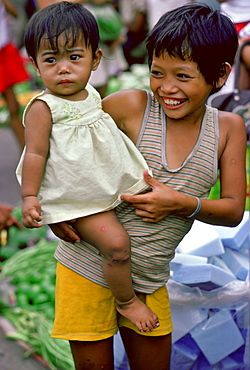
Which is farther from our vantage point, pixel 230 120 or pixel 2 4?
pixel 2 4

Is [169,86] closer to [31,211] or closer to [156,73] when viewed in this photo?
[156,73]

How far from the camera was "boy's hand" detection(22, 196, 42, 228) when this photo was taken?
1.65 m

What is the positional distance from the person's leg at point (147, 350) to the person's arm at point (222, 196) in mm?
440

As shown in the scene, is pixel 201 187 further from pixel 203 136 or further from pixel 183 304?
pixel 183 304

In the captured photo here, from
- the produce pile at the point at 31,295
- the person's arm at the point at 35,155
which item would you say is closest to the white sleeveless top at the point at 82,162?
the person's arm at the point at 35,155

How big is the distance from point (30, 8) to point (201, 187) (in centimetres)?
741

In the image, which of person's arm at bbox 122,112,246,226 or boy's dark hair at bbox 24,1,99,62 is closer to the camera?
boy's dark hair at bbox 24,1,99,62

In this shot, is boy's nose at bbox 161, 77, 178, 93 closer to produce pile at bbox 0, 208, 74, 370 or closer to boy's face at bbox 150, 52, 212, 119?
boy's face at bbox 150, 52, 212, 119

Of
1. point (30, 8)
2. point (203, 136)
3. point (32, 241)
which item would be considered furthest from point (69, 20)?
point (30, 8)

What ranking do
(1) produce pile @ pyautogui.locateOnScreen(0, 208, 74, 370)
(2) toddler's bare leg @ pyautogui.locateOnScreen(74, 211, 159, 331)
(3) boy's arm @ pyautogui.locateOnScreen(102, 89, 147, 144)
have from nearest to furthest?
A: (2) toddler's bare leg @ pyautogui.locateOnScreen(74, 211, 159, 331)
(3) boy's arm @ pyautogui.locateOnScreen(102, 89, 147, 144)
(1) produce pile @ pyautogui.locateOnScreen(0, 208, 74, 370)

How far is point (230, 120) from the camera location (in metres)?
1.90

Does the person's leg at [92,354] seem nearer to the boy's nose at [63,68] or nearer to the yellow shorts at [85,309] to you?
the yellow shorts at [85,309]

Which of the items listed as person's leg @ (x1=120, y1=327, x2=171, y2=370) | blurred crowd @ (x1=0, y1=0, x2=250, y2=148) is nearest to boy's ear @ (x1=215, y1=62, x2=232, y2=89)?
blurred crowd @ (x1=0, y1=0, x2=250, y2=148)

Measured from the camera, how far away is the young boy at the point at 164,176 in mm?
1755
